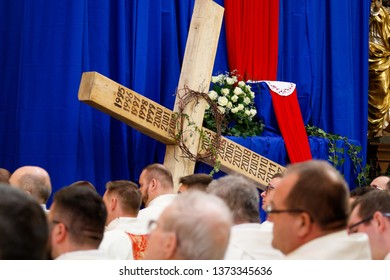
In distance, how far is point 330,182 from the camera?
2.57 m

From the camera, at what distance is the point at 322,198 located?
2553 millimetres

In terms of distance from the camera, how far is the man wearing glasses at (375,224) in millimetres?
3139

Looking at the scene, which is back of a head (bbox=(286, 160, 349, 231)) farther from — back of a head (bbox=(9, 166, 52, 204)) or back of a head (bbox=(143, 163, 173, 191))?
back of a head (bbox=(143, 163, 173, 191))

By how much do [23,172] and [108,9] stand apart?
3.03 meters

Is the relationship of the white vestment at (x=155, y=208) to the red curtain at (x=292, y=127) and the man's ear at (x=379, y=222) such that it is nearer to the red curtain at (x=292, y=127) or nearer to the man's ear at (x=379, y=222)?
the man's ear at (x=379, y=222)

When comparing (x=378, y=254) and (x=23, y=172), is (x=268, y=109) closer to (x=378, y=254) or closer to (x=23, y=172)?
(x=23, y=172)

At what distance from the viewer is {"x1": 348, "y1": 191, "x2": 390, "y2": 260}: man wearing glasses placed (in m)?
3.14

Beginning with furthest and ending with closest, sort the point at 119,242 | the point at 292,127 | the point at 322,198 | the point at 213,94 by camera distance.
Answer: the point at 292,127
the point at 213,94
the point at 119,242
the point at 322,198

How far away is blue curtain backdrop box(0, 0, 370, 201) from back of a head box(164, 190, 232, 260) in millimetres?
4415

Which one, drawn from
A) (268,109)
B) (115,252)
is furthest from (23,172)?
(268,109)

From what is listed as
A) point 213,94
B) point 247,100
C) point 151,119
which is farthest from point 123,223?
point 247,100

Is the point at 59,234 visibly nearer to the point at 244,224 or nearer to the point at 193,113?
the point at 244,224

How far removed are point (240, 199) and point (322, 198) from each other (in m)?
0.90
